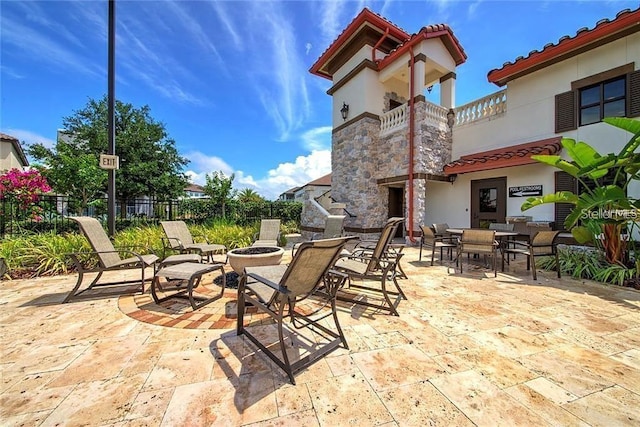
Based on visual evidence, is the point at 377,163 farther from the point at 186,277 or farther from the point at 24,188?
the point at 24,188

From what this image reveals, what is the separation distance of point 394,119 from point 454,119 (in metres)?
2.44

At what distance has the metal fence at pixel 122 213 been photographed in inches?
272

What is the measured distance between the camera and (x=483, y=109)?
956 cm

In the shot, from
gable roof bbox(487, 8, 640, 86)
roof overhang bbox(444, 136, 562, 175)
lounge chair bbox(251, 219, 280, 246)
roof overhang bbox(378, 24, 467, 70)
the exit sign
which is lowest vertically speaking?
lounge chair bbox(251, 219, 280, 246)

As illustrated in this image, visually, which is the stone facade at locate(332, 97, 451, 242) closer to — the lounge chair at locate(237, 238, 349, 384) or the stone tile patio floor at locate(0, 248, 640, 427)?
the stone tile patio floor at locate(0, 248, 640, 427)

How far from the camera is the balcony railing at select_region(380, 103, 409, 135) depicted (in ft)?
31.7

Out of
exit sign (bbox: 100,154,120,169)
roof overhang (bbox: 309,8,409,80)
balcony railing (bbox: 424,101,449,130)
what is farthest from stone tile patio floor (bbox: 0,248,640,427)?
roof overhang (bbox: 309,8,409,80)

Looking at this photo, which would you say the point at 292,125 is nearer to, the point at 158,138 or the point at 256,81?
the point at 256,81

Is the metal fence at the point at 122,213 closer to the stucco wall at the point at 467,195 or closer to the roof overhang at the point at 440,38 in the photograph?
the stucco wall at the point at 467,195

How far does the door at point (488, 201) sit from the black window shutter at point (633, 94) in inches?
124

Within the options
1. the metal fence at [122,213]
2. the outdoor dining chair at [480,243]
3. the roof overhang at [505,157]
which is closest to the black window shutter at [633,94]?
the roof overhang at [505,157]

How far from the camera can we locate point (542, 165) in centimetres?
788

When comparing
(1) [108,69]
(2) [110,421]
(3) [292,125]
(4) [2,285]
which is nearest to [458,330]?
(2) [110,421]

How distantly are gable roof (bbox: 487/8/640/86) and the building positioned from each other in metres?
0.03
